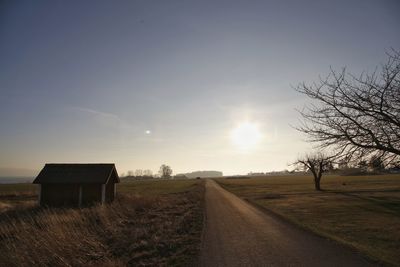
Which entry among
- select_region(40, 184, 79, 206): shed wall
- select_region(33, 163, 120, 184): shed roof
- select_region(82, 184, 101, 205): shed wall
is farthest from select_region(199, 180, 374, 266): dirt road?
select_region(40, 184, 79, 206): shed wall

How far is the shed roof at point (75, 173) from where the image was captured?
113ft

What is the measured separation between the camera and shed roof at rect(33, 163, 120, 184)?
3438 centimetres

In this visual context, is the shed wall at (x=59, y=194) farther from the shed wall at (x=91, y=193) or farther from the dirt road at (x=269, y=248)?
the dirt road at (x=269, y=248)

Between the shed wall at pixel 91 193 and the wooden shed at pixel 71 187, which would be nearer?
the wooden shed at pixel 71 187

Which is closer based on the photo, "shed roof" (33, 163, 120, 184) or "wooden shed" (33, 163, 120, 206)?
"wooden shed" (33, 163, 120, 206)

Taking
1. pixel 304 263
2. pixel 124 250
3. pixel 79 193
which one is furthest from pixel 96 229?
pixel 79 193

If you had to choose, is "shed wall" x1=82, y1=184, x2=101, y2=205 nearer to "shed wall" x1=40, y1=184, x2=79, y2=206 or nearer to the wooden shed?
the wooden shed

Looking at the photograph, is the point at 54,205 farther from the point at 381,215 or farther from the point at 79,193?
the point at 381,215

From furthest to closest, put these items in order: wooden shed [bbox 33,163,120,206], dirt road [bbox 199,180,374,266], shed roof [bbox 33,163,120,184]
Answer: shed roof [bbox 33,163,120,184] < wooden shed [bbox 33,163,120,206] < dirt road [bbox 199,180,374,266]

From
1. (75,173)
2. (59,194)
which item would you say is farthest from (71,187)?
(75,173)

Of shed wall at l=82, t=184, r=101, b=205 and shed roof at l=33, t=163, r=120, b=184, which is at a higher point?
shed roof at l=33, t=163, r=120, b=184

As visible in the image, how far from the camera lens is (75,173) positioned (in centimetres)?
3556

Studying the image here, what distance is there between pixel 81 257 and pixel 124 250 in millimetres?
1780

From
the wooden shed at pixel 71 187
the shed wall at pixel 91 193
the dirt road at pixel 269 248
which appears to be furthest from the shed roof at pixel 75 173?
the dirt road at pixel 269 248
